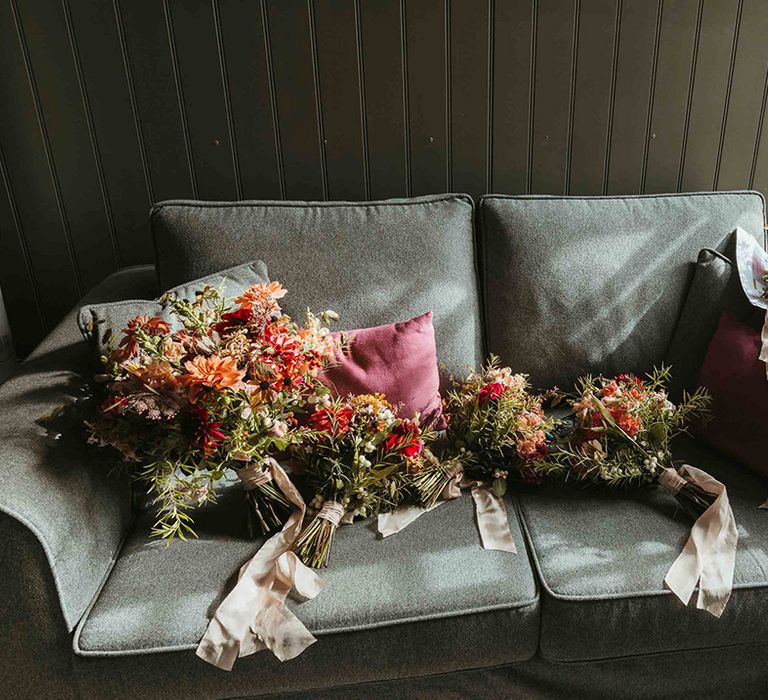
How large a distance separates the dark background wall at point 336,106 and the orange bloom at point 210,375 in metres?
1.03

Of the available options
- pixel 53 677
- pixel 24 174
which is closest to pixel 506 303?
pixel 53 677

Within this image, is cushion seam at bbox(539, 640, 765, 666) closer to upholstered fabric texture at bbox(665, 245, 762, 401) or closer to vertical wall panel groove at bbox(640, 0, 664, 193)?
upholstered fabric texture at bbox(665, 245, 762, 401)

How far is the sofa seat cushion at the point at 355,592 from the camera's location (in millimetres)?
1111

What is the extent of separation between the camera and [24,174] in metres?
1.87

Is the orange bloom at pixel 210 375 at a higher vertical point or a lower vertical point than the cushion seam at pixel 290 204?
lower

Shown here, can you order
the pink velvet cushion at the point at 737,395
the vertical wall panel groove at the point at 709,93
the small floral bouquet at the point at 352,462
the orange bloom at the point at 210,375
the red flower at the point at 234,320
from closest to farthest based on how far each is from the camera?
the orange bloom at the point at 210,375 → the red flower at the point at 234,320 → the small floral bouquet at the point at 352,462 → the pink velvet cushion at the point at 737,395 → the vertical wall panel groove at the point at 709,93

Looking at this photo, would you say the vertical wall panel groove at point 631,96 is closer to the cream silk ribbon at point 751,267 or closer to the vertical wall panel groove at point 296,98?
the cream silk ribbon at point 751,267

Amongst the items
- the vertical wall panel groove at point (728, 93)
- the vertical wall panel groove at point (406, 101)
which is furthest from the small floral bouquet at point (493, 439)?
the vertical wall panel groove at point (728, 93)

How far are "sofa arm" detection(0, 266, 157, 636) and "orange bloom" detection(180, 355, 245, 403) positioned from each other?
32 centimetres

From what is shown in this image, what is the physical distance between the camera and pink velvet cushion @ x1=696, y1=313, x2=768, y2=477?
4.58 ft

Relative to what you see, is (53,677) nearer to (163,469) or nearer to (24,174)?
(163,469)

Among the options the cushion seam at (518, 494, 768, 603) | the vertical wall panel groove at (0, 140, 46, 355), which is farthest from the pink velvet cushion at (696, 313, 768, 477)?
the vertical wall panel groove at (0, 140, 46, 355)

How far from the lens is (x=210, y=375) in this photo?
104 centimetres

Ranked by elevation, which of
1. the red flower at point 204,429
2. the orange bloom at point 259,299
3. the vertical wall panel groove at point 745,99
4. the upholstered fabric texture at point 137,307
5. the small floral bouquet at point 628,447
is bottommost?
the small floral bouquet at point 628,447
